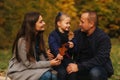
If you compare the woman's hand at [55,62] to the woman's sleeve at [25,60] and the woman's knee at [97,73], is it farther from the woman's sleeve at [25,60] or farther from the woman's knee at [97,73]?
the woman's knee at [97,73]

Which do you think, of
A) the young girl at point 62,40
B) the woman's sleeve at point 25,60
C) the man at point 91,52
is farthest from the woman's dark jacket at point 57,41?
the woman's sleeve at point 25,60

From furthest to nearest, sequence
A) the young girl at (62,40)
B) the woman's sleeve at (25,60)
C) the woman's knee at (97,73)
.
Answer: the young girl at (62,40)
the woman's knee at (97,73)
the woman's sleeve at (25,60)

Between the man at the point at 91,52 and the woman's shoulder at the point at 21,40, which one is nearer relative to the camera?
the woman's shoulder at the point at 21,40

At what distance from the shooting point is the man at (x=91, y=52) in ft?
21.2

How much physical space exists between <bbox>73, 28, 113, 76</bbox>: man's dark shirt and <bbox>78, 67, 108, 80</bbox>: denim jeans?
68 mm

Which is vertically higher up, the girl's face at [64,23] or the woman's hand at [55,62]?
the girl's face at [64,23]

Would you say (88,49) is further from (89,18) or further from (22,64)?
(22,64)

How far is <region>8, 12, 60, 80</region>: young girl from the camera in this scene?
6.16 meters

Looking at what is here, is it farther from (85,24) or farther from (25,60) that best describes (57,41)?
(25,60)

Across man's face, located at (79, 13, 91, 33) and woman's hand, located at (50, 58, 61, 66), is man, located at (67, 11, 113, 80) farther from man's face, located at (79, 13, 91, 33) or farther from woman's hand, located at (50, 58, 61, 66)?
woman's hand, located at (50, 58, 61, 66)

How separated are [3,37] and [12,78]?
307 inches

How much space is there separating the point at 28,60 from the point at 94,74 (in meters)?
0.90

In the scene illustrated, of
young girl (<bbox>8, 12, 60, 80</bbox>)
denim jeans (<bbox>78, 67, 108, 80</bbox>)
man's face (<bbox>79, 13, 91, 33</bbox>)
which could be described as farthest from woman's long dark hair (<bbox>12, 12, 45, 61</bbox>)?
denim jeans (<bbox>78, 67, 108, 80</bbox>)

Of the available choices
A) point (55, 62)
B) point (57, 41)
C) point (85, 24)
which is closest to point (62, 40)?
point (57, 41)
